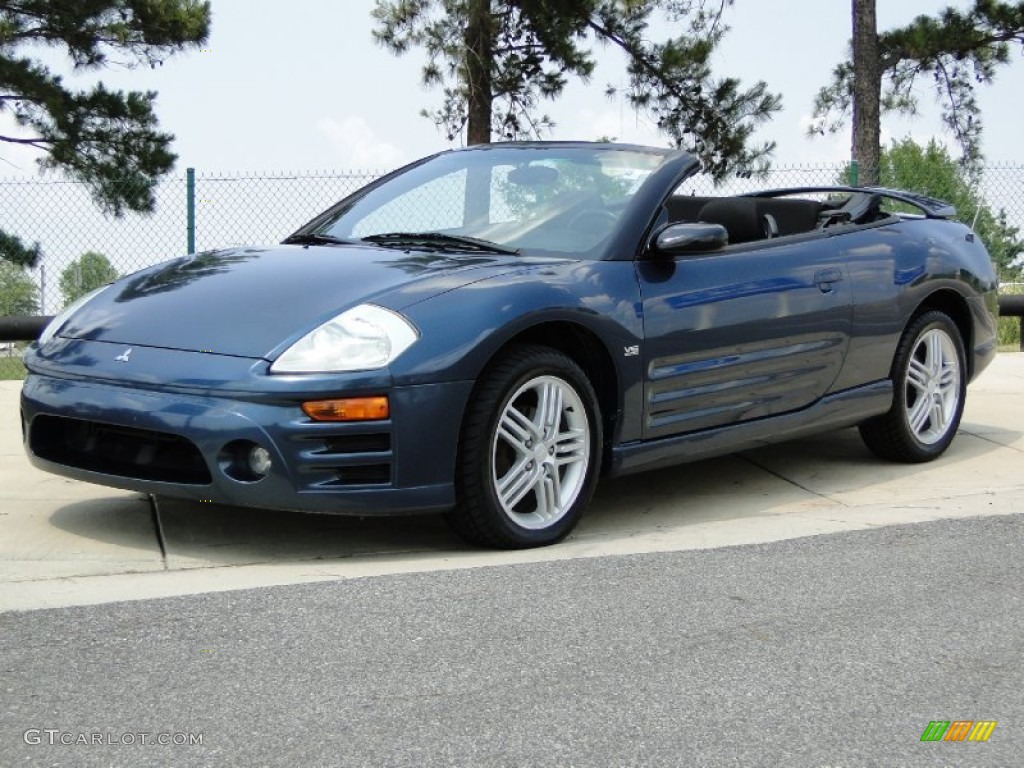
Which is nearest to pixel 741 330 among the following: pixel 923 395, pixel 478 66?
pixel 923 395

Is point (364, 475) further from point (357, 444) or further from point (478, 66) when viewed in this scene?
point (478, 66)

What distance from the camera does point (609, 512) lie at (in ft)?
20.6

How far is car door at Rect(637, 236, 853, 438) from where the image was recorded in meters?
5.83

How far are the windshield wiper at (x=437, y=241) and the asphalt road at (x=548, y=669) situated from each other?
1.30 meters

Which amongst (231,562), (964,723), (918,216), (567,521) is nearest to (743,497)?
(567,521)

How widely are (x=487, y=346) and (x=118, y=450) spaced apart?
50.5 inches

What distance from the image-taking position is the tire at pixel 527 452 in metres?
5.19

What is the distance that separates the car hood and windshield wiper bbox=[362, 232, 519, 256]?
129mm

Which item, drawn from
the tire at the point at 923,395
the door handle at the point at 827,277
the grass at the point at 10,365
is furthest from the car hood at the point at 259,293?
the grass at the point at 10,365

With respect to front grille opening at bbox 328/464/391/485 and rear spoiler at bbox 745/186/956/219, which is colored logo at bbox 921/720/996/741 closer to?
front grille opening at bbox 328/464/391/485

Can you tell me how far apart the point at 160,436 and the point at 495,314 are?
1.17 meters

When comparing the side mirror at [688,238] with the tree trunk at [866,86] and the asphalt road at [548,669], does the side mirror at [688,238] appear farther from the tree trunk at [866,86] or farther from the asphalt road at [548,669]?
the tree trunk at [866,86]

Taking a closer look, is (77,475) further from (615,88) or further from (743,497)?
(615,88)

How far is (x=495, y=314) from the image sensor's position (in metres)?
5.20
